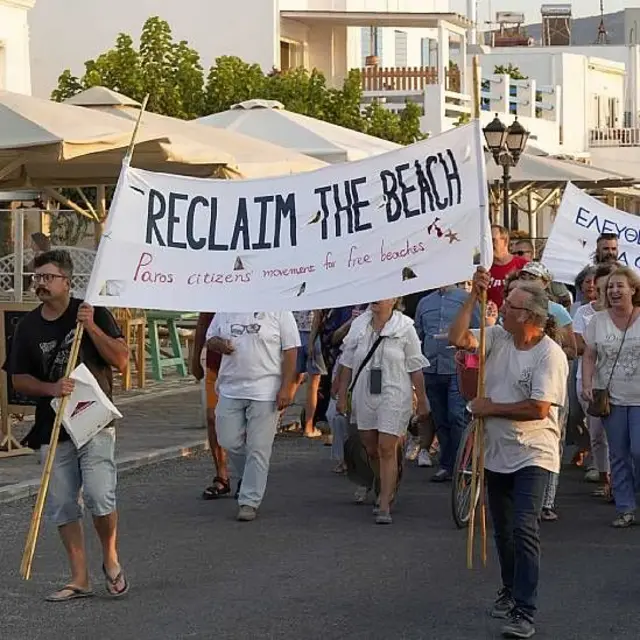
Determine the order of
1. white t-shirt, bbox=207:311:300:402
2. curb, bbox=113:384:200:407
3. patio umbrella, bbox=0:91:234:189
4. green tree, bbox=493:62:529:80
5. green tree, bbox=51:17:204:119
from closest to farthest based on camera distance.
A: white t-shirt, bbox=207:311:300:402 → patio umbrella, bbox=0:91:234:189 → curb, bbox=113:384:200:407 → green tree, bbox=51:17:204:119 → green tree, bbox=493:62:529:80

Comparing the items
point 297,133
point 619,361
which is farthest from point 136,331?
point 619,361

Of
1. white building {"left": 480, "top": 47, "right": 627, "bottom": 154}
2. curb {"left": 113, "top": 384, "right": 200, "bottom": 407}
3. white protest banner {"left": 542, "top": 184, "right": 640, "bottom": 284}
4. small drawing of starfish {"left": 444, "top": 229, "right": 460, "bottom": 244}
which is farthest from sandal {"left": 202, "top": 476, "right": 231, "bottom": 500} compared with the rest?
white building {"left": 480, "top": 47, "right": 627, "bottom": 154}

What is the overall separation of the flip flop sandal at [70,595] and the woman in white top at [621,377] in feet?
12.7

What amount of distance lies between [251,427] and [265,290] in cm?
243

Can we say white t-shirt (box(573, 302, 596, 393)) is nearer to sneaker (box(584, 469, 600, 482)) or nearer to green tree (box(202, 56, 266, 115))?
sneaker (box(584, 469, 600, 482))

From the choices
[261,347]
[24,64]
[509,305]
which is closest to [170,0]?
[24,64]

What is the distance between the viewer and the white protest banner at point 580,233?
1480cm

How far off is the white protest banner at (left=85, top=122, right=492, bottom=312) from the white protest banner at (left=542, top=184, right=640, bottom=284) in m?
6.25

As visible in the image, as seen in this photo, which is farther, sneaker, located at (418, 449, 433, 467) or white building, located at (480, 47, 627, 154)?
white building, located at (480, 47, 627, 154)

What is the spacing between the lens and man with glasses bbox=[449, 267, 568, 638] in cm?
770

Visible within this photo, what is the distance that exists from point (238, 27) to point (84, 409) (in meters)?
33.1

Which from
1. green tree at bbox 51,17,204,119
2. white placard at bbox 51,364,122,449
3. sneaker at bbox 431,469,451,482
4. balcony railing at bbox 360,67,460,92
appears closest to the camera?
white placard at bbox 51,364,122,449

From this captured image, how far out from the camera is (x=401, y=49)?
47.4m

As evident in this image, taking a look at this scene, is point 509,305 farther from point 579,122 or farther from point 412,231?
point 579,122
